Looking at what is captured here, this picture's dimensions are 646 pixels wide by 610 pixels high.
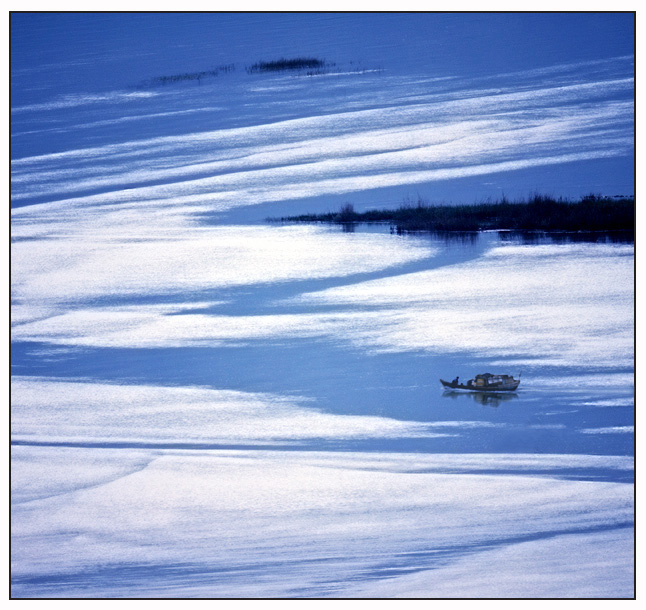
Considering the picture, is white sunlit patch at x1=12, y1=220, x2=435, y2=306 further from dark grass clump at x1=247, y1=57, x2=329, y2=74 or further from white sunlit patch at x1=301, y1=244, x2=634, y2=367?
dark grass clump at x1=247, y1=57, x2=329, y2=74

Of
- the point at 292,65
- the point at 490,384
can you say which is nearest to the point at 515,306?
the point at 490,384

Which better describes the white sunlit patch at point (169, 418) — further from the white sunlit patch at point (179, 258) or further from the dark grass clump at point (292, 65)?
the dark grass clump at point (292, 65)

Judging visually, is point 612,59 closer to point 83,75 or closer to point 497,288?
point 497,288

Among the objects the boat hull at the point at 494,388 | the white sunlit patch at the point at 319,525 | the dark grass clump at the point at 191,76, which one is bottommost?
the white sunlit patch at the point at 319,525

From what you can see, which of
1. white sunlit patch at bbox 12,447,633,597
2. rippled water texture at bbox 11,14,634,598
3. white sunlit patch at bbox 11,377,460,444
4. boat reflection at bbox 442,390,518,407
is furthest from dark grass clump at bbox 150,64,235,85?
boat reflection at bbox 442,390,518,407

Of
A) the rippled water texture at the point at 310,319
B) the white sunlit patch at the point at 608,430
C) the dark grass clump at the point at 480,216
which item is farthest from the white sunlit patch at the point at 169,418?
the dark grass clump at the point at 480,216

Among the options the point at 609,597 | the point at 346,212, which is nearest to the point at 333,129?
the point at 346,212
